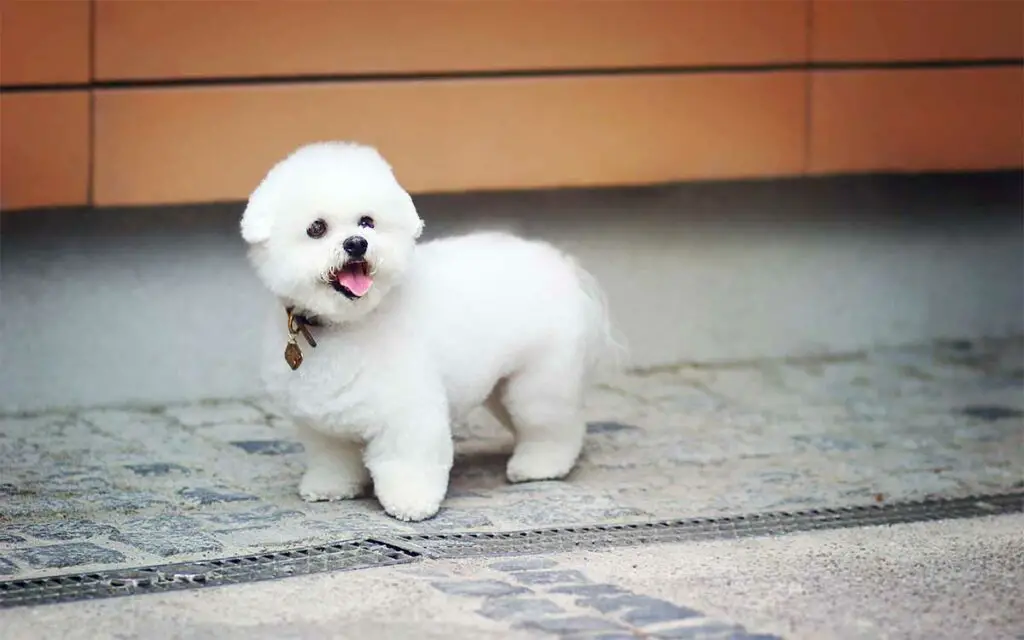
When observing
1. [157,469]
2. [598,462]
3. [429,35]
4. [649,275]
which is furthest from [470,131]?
[157,469]

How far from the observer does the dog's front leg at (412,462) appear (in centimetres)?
576

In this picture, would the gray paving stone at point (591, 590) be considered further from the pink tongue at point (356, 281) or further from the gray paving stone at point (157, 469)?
the gray paving stone at point (157, 469)

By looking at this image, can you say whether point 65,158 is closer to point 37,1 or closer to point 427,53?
point 37,1

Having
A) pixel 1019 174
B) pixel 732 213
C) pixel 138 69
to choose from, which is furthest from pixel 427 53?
pixel 1019 174

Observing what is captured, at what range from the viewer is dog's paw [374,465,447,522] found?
19.1 ft

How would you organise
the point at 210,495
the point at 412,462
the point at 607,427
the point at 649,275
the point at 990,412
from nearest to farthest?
the point at 412,462 → the point at 210,495 → the point at 607,427 → the point at 990,412 → the point at 649,275

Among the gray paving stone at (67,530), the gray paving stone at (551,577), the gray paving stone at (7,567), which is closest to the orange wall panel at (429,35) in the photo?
the gray paving stone at (67,530)

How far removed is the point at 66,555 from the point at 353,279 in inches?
45.2

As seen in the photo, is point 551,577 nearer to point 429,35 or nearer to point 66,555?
point 66,555

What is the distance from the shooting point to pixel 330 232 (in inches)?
217

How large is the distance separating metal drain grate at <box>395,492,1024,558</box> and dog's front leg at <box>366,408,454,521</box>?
→ 0.16m

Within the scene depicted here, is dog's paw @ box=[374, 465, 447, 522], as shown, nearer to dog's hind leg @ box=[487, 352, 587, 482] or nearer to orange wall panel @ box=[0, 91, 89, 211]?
dog's hind leg @ box=[487, 352, 587, 482]

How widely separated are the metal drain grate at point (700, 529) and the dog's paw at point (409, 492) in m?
0.14

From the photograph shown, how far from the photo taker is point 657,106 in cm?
794
